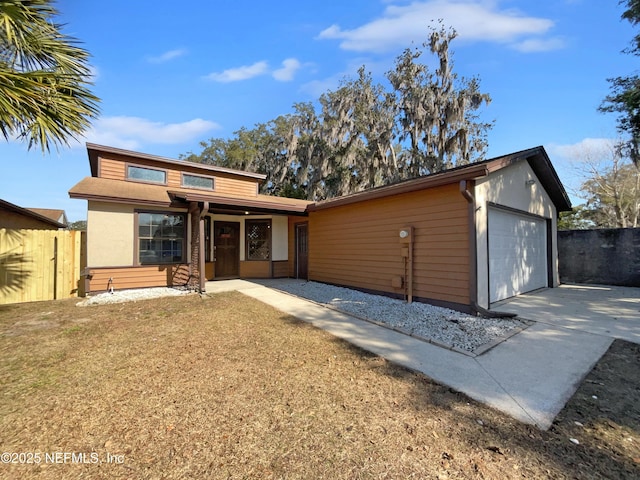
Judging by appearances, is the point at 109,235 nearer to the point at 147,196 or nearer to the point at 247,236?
the point at 147,196

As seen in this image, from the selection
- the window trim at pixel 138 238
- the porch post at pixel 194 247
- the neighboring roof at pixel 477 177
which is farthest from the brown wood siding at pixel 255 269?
the neighboring roof at pixel 477 177

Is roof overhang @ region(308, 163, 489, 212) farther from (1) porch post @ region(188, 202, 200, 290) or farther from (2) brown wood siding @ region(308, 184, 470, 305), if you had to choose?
(1) porch post @ region(188, 202, 200, 290)

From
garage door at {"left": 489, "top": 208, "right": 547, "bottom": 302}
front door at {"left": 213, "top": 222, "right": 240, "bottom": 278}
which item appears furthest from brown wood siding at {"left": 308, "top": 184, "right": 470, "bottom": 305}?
front door at {"left": 213, "top": 222, "right": 240, "bottom": 278}

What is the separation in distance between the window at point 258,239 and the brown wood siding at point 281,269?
0.40m

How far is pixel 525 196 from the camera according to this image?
295 inches

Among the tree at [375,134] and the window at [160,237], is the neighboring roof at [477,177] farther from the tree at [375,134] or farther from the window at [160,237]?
the tree at [375,134]

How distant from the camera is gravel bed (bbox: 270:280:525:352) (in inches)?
167

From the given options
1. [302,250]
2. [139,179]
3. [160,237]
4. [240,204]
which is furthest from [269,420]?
[139,179]

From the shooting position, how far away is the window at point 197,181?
10.3 m

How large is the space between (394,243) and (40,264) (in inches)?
343

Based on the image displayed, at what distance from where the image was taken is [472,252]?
17.2 feet

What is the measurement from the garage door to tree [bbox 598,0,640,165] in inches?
181

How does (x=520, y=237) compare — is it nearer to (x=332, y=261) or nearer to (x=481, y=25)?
(x=332, y=261)

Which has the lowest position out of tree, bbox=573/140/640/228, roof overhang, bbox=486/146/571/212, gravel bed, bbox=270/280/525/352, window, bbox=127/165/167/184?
gravel bed, bbox=270/280/525/352
